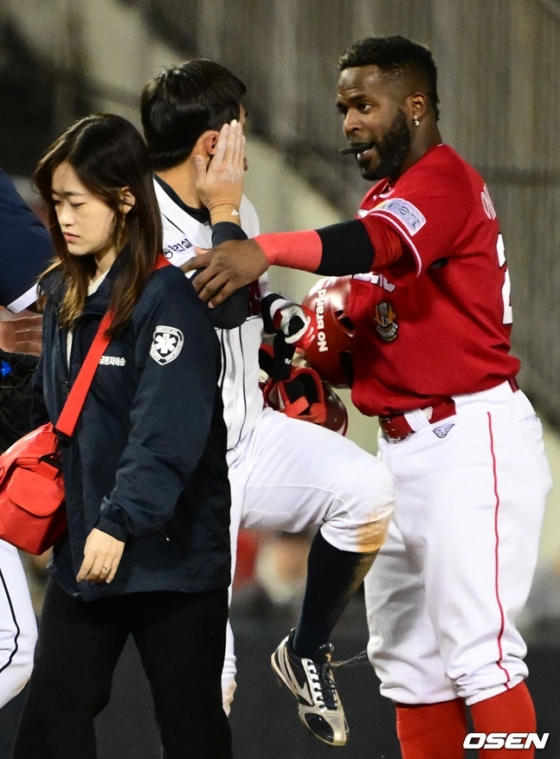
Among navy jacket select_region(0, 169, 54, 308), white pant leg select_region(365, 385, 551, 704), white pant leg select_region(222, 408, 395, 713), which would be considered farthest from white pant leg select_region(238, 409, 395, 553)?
navy jacket select_region(0, 169, 54, 308)

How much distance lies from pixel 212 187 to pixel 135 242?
31 cm

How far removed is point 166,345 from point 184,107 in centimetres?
71

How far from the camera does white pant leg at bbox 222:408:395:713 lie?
2.39 m

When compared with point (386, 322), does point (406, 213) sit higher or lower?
higher

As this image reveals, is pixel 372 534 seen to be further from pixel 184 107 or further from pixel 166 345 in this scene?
pixel 184 107

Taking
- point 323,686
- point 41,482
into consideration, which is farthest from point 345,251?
point 323,686

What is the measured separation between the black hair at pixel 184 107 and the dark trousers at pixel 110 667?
939 millimetres

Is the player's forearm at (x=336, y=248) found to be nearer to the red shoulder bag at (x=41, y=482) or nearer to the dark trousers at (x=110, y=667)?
the red shoulder bag at (x=41, y=482)

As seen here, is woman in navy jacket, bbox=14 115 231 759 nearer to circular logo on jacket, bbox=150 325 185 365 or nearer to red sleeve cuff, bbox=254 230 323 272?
circular logo on jacket, bbox=150 325 185 365

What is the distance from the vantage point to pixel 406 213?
2277 mm

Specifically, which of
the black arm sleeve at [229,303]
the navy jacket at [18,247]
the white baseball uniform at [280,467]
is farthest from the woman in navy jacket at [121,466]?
the white baseball uniform at [280,467]

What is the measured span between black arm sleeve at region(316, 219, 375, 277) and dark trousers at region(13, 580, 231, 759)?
2.15 ft

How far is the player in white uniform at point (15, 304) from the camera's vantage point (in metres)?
2.18

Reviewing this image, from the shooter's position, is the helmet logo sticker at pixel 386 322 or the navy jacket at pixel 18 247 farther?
the helmet logo sticker at pixel 386 322
